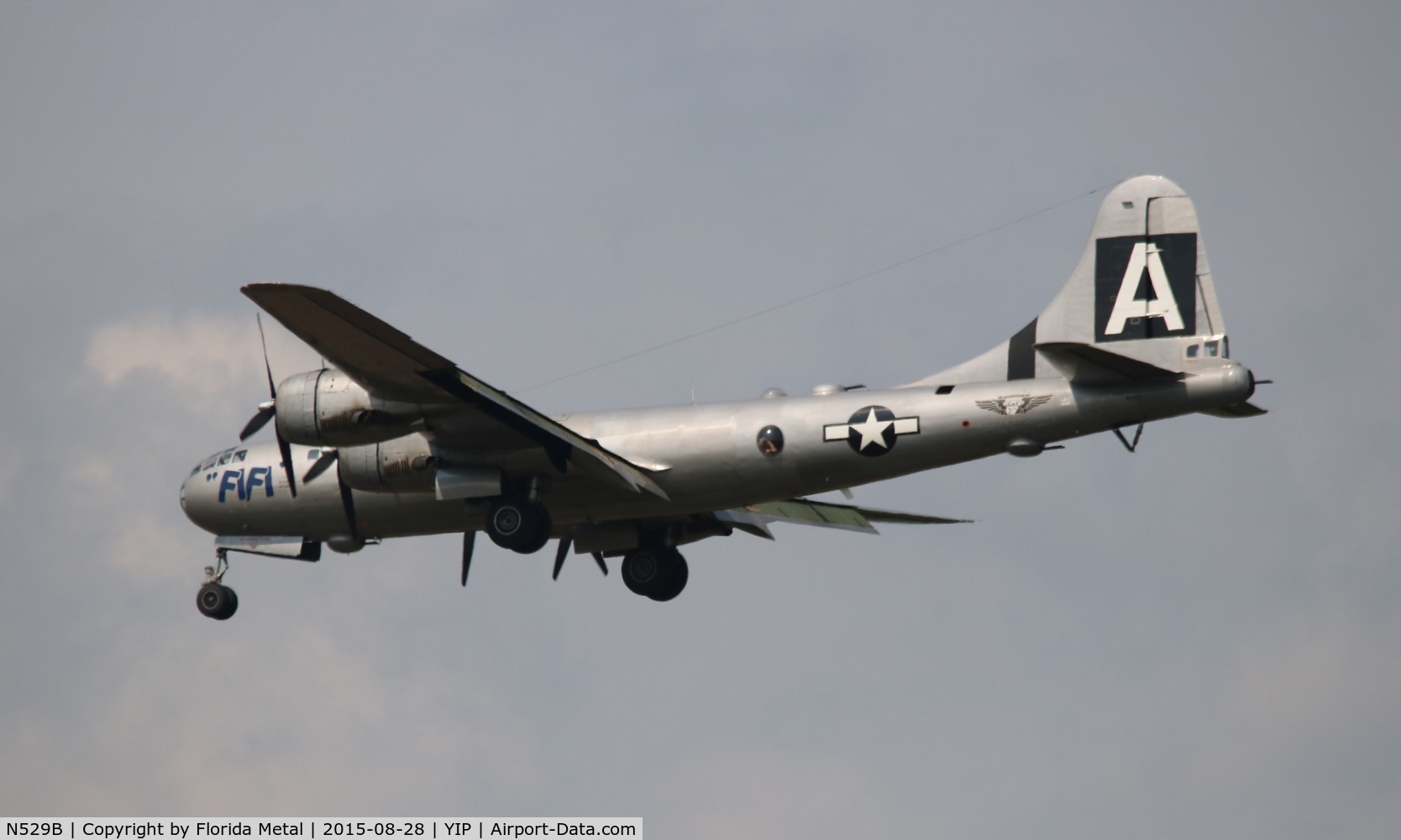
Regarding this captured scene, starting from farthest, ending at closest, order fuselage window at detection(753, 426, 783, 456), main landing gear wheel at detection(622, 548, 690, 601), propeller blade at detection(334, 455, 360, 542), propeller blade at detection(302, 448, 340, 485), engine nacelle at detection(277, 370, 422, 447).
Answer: main landing gear wheel at detection(622, 548, 690, 601) → propeller blade at detection(302, 448, 340, 485) → propeller blade at detection(334, 455, 360, 542) → fuselage window at detection(753, 426, 783, 456) → engine nacelle at detection(277, 370, 422, 447)

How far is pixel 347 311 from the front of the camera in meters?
27.7

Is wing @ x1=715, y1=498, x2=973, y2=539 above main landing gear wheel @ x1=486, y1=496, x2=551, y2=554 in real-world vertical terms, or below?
above

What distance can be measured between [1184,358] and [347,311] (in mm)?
13300

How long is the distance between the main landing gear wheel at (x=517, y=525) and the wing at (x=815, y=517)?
6.06 m

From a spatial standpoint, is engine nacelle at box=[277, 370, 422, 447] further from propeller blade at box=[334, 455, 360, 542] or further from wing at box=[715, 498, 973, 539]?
wing at box=[715, 498, 973, 539]

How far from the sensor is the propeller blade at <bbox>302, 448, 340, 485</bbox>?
33.2 meters

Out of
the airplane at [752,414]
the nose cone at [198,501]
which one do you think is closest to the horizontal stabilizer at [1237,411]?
the airplane at [752,414]

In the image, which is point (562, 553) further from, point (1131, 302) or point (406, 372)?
point (1131, 302)

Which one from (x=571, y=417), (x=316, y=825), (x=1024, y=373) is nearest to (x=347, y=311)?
(x=571, y=417)

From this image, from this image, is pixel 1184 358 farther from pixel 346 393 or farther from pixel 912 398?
pixel 346 393

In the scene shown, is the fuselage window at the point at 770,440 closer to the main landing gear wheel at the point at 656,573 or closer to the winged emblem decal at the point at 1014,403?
the winged emblem decal at the point at 1014,403

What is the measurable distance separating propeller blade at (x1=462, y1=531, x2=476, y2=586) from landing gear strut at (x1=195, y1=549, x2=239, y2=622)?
15.8 feet

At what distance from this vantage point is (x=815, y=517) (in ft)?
121

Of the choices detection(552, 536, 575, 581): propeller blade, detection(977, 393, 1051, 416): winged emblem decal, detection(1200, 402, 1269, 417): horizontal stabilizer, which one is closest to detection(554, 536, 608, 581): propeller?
detection(552, 536, 575, 581): propeller blade
